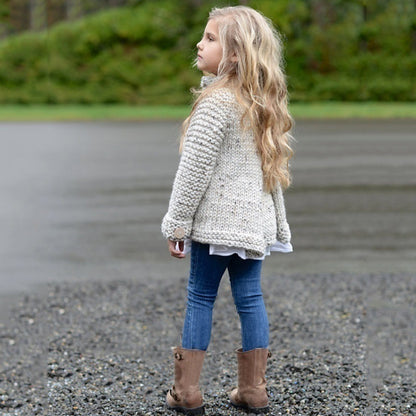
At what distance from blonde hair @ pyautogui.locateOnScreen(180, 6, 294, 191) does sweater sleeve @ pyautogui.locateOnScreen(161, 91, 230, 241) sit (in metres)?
0.07

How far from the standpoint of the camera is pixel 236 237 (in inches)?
119

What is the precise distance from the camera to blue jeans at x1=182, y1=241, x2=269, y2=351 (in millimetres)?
3203

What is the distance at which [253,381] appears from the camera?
3.25 meters

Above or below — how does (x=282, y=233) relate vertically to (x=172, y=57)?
below

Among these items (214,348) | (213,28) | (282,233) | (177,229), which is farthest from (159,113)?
(177,229)

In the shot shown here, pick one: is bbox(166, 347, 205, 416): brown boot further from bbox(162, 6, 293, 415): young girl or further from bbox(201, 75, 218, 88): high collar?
bbox(201, 75, 218, 88): high collar

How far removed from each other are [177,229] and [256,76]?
0.70m

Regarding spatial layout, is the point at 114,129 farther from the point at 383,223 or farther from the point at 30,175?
the point at 383,223

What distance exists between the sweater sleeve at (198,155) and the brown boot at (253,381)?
64 cm

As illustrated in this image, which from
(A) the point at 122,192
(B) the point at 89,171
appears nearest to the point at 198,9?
(B) the point at 89,171

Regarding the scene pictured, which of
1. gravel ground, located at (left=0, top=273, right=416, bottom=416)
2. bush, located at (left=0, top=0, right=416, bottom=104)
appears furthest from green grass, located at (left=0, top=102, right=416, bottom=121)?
gravel ground, located at (left=0, top=273, right=416, bottom=416)

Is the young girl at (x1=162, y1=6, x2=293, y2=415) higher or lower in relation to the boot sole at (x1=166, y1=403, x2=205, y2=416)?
higher

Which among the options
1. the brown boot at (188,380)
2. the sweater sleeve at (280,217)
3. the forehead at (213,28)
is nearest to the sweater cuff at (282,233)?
the sweater sleeve at (280,217)

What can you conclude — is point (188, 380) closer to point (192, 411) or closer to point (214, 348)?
point (192, 411)
